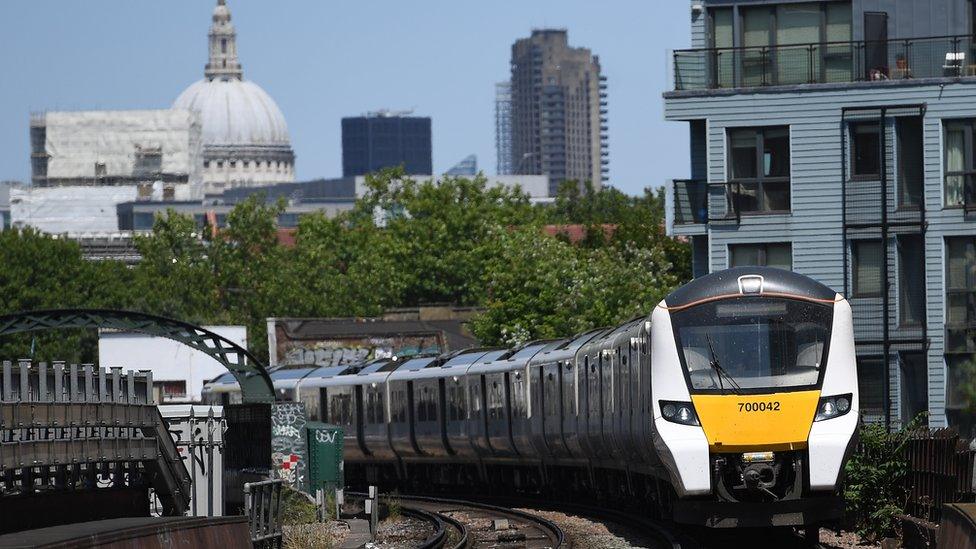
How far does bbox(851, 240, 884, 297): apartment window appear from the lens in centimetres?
4328

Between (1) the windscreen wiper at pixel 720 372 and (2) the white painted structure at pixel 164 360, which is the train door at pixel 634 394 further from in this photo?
(2) the white painted structure at pixel 164 360

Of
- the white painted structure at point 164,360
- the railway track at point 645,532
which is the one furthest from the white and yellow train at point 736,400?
the white painted structure at point 164,360

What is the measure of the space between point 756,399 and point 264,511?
743cm

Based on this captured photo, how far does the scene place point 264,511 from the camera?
92.7 feet

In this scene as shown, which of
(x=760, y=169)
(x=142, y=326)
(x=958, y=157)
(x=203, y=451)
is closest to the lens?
(x=203, y=451)

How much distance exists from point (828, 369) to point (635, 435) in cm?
392

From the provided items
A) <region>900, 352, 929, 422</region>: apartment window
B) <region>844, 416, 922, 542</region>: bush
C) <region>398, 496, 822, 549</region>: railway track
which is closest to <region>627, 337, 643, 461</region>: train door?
<region>398, 496, 822, 549</region>: railway track

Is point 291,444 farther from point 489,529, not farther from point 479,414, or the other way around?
point 489,529

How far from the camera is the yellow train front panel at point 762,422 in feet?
77.8

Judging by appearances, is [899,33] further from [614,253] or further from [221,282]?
[221,282]

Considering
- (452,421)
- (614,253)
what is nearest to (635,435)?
(452,421)

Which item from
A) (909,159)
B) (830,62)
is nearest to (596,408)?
(909,159)

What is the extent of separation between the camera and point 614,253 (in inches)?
3492

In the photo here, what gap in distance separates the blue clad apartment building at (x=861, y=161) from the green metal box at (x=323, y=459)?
10183mm
